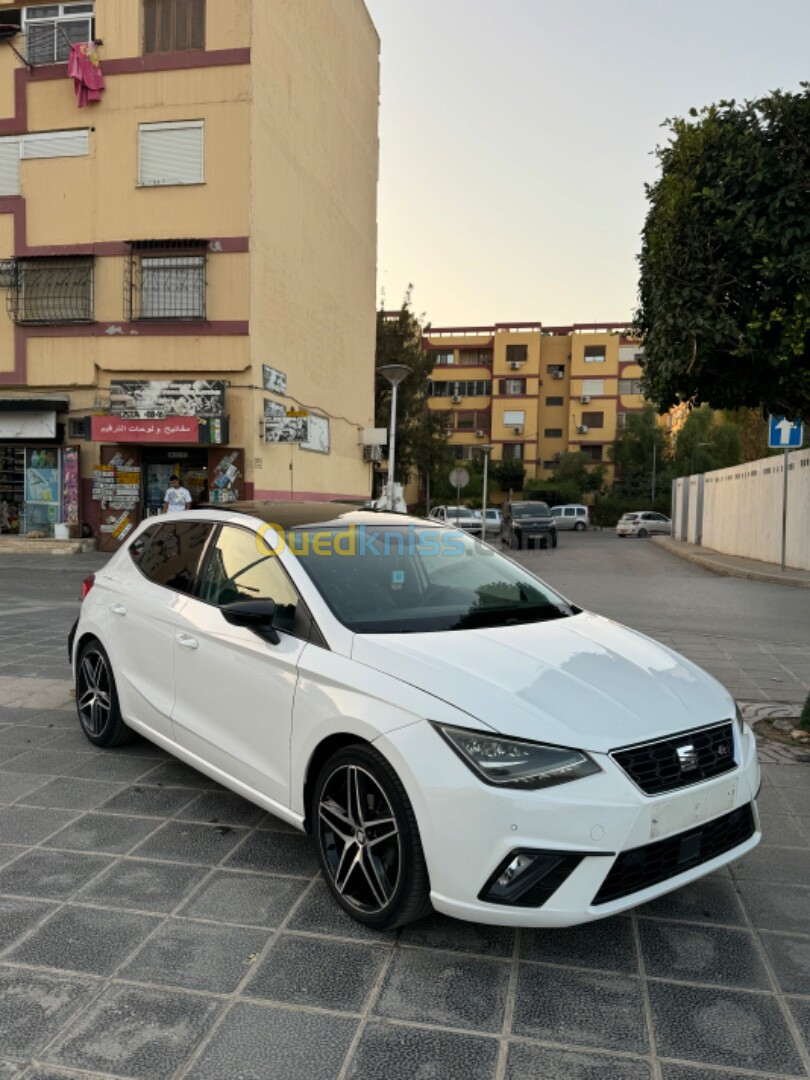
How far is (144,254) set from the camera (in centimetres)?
1881

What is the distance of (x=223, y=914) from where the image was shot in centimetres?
297

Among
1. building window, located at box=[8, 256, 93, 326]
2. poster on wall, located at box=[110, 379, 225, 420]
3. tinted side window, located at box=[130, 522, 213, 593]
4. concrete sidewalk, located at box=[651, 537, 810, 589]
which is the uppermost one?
building window, located at box=[8, 256, 93, 326]

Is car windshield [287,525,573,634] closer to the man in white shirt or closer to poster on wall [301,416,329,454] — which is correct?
the man in white shirt

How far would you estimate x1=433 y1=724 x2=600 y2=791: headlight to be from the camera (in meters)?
2.53

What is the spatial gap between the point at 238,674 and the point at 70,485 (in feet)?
58.5

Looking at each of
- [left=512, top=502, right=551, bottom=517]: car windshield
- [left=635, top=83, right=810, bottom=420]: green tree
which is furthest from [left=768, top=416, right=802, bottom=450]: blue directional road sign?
[left=512, top=502, right=551, bottom=517]: car windshield

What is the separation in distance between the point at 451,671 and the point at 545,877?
0.73 meters

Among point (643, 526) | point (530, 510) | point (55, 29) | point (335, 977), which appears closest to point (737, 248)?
point (335, 977)

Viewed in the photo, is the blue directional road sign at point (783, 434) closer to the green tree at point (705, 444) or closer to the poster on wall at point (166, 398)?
the poster on wall at point (166, 398)

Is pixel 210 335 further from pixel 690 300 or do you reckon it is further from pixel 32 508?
pixel 690 300

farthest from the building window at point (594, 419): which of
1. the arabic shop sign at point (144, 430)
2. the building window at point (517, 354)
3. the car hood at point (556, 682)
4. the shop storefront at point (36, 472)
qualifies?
the car hood at point (556, 682)

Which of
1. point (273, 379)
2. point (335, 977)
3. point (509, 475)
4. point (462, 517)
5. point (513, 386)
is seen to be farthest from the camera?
point (513, 386)

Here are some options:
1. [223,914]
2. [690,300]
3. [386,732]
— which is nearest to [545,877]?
[386,732]

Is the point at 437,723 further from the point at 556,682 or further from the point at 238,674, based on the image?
Answer: the point at 238,674
